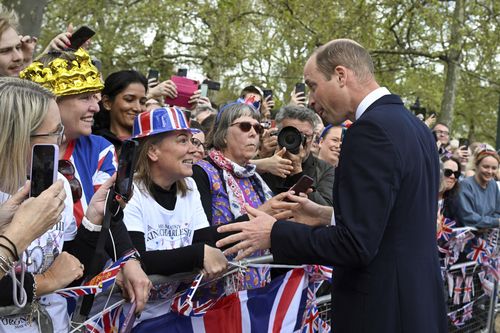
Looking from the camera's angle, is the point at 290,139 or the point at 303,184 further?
the point at 290,139

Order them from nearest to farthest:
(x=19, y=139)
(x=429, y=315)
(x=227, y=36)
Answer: (x=19, y=139)
(x=429, y=315)
(x=227, y=36)

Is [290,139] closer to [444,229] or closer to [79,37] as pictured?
[79,37]

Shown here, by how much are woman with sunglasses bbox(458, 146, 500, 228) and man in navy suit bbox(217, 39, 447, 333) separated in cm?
402

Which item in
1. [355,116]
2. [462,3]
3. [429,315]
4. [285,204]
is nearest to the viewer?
[429,315]

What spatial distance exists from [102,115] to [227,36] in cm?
1397

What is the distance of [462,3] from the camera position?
14.2m

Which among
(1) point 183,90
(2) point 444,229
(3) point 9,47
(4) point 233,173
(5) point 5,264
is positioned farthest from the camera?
(2) point 444,229

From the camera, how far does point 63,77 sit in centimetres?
348

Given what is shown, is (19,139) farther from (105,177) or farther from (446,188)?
(446,188)

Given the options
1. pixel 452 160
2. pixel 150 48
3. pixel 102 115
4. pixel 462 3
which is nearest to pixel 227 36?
pixel 150 48

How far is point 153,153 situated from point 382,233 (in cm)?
148

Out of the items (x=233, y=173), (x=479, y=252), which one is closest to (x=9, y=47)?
(x=233, y=173)

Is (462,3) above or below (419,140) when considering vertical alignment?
above

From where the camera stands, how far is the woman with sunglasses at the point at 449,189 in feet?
21.6
